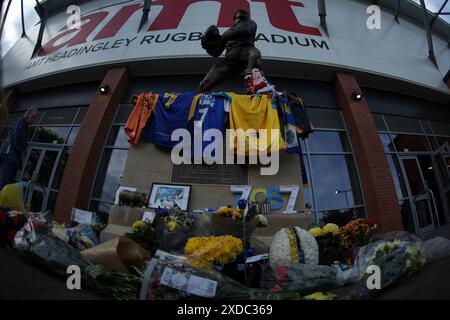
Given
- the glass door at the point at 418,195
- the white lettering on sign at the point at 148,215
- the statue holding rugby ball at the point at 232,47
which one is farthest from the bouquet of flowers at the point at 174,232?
the glass door at the point at 418,195

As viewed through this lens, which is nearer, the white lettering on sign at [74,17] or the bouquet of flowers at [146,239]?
the bouquet of flowers at [146,239]

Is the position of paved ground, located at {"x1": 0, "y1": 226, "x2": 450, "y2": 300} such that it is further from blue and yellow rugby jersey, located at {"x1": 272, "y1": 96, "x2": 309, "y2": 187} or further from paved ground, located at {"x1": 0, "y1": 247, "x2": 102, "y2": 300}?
blue and yellow rugby jersey, located at {"x1": 272, "y1": 96, "x2": 309, "y2": 187}

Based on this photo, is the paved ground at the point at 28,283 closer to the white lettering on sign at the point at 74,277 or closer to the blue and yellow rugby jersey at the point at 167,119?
the white lettering on sign at the point at 74,277

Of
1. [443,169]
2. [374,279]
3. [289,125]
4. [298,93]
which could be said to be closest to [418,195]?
[443,169]

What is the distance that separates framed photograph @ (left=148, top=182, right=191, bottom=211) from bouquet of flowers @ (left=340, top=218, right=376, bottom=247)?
83.3 inches

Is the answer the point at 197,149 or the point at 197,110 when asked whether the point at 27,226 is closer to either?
the point at 197,149

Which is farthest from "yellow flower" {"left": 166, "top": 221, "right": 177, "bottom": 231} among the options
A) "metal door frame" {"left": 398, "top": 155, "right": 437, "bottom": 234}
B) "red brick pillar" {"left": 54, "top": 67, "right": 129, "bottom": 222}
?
"metal door frame" {"left": 398, "top": 155, "right": 437, "bottom": 234}

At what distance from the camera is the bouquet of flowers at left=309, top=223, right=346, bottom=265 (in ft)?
8.12

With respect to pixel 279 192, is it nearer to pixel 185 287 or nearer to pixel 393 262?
pixel 393 262

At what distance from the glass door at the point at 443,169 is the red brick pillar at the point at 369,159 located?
2.63 m

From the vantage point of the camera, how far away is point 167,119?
4.69 m

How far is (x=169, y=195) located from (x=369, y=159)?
628cm

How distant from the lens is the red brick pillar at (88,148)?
741cm
